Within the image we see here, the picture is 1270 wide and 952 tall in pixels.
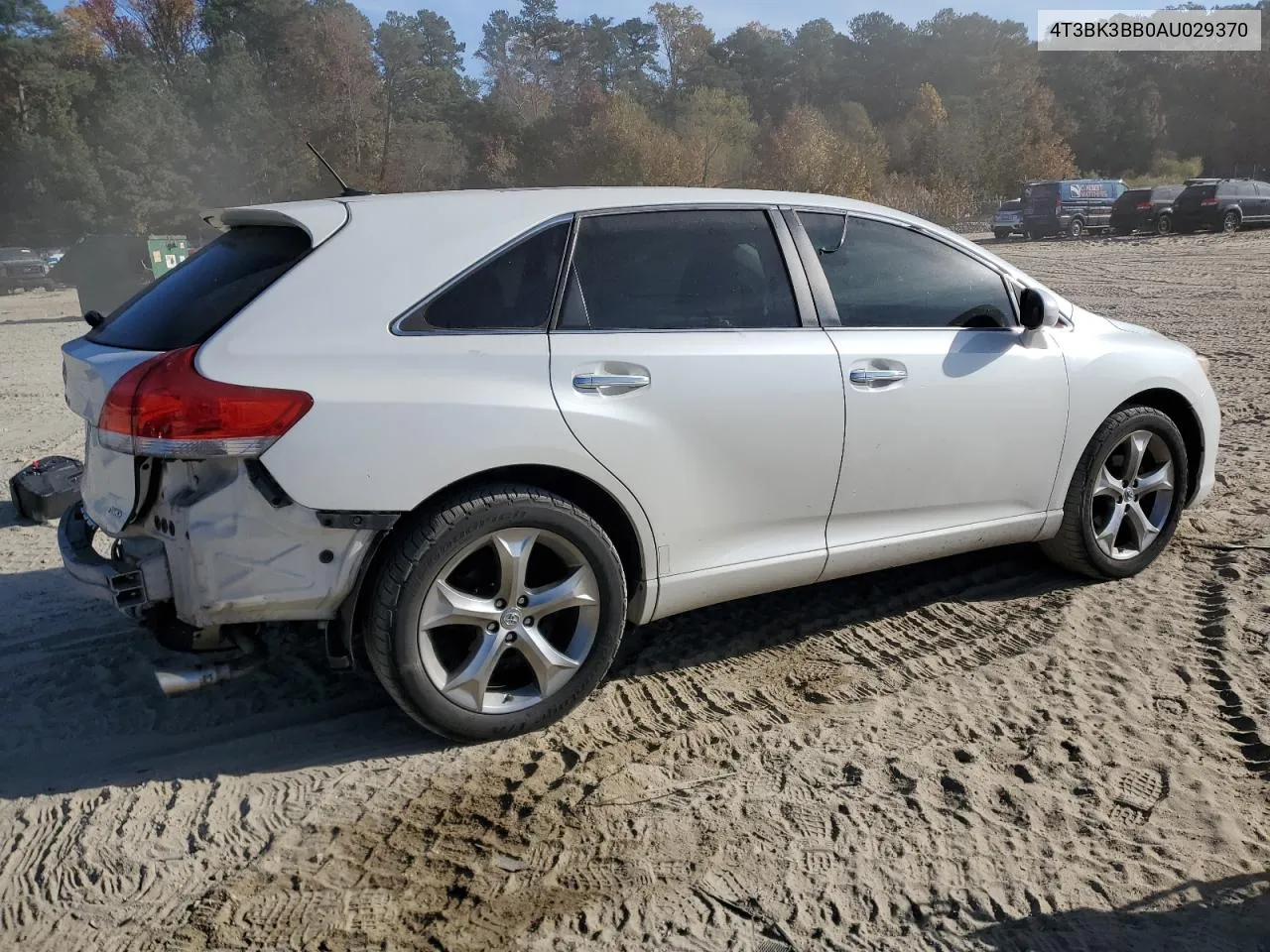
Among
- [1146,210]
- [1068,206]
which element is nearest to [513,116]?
[1068,206]

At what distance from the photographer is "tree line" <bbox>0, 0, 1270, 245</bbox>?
4869 cm

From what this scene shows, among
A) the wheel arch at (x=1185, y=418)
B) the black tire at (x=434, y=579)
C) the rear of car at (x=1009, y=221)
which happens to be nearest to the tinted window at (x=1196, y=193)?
the rear of car at (x=1009, y=221)

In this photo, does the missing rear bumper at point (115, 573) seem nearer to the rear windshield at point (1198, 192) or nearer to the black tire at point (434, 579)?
the black tire at point (434, 579)

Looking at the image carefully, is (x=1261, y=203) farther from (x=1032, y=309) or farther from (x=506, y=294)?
(x=506, y=294)

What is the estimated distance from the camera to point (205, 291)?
339cm

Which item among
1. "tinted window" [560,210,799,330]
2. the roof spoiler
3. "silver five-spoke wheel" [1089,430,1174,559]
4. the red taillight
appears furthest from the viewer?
"silver five-spoke wheel" [1089,430,1174,559]

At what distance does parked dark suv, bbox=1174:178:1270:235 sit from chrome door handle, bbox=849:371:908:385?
3008cm

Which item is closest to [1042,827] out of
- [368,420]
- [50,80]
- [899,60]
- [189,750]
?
[368,420]

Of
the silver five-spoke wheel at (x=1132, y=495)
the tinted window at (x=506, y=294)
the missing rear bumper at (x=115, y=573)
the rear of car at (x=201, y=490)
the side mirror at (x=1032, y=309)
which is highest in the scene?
the tinted window at (x=506, y=294)

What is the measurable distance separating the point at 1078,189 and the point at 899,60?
54207 mm

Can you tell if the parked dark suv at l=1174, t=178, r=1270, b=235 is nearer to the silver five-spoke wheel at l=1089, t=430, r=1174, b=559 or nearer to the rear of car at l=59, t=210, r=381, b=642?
the silver five-spoke wheel at l=1089, t=430, r=1174, b=559

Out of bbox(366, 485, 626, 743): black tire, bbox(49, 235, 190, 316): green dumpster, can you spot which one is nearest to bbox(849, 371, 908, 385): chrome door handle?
bbox(366, 485, 626, 743): black tire

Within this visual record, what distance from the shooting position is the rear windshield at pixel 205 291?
127 inches

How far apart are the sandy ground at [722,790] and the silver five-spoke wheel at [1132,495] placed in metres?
0.21
